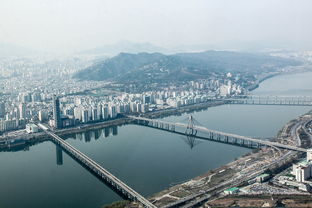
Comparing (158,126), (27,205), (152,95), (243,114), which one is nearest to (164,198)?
(27,205)

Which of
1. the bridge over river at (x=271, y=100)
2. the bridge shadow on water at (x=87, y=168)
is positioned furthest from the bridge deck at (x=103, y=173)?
the bridge over river at (x=271, y=100)

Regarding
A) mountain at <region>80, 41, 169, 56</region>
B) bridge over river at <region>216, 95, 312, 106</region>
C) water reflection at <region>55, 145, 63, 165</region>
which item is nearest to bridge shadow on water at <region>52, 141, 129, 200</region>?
water reflection at <region>55, 145, 63, 165</region>

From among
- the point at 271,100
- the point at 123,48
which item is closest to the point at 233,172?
the point at 271,100

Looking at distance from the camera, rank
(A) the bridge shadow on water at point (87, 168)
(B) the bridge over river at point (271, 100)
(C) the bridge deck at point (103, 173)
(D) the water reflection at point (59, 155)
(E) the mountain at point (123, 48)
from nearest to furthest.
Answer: (C) the bridge deck at point (103, 173)
(A) the bridge shadow on water at point (87, 168)
(D) the water reflection at point (59, 155)
(B) the bridge over river at point (271, 100)
(E) the mountain at point (123, 48)

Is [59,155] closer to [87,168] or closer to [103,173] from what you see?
[87,168]

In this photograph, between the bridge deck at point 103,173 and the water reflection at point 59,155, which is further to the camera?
the water reflection at point 59,155

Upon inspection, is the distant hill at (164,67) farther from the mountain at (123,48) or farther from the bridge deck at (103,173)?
the mountain at (123,48)

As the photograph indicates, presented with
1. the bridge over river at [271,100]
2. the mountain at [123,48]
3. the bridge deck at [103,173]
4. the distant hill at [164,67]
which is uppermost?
the mountain at [123,48]
